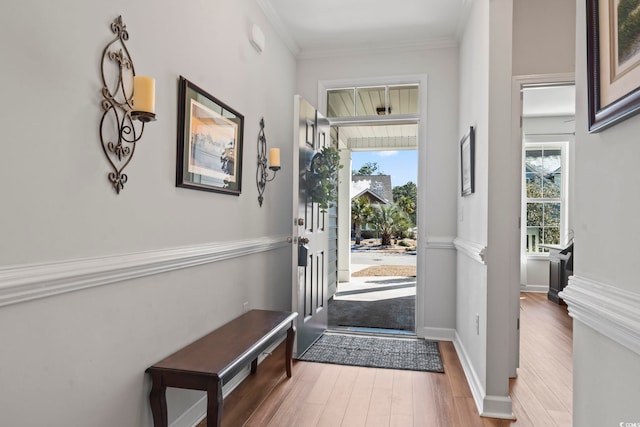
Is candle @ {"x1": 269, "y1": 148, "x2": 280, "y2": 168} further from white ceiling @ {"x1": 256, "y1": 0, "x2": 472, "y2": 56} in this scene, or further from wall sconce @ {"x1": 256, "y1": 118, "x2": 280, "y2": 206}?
white ceiling @ {"x1": 256, "y1": 0, "x2": 472, "y2": 56}

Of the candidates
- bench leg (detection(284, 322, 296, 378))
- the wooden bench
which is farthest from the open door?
the wooden bench

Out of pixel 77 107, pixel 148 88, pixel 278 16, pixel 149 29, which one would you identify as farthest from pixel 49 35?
pixel 278 16

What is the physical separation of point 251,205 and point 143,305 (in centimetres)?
128

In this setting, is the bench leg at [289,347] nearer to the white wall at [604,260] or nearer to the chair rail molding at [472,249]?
the chair rail molding at [472,249]

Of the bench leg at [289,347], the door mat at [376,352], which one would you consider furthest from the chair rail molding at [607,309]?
the door mat at [376,352]

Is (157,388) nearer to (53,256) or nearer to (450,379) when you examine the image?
(53,256)

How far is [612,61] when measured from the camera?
0.93m

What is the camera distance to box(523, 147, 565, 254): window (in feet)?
20.4

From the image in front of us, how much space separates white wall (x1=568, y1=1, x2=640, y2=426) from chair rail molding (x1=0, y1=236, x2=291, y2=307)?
1.57 m

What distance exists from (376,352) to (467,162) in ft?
5.68

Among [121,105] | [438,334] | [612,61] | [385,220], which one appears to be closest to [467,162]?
[438,334]

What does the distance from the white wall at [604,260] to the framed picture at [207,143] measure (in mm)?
1683

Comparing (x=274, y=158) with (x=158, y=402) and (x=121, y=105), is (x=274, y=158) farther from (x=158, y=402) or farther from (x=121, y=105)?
(x=158, y=402)

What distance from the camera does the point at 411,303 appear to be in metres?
5.32
